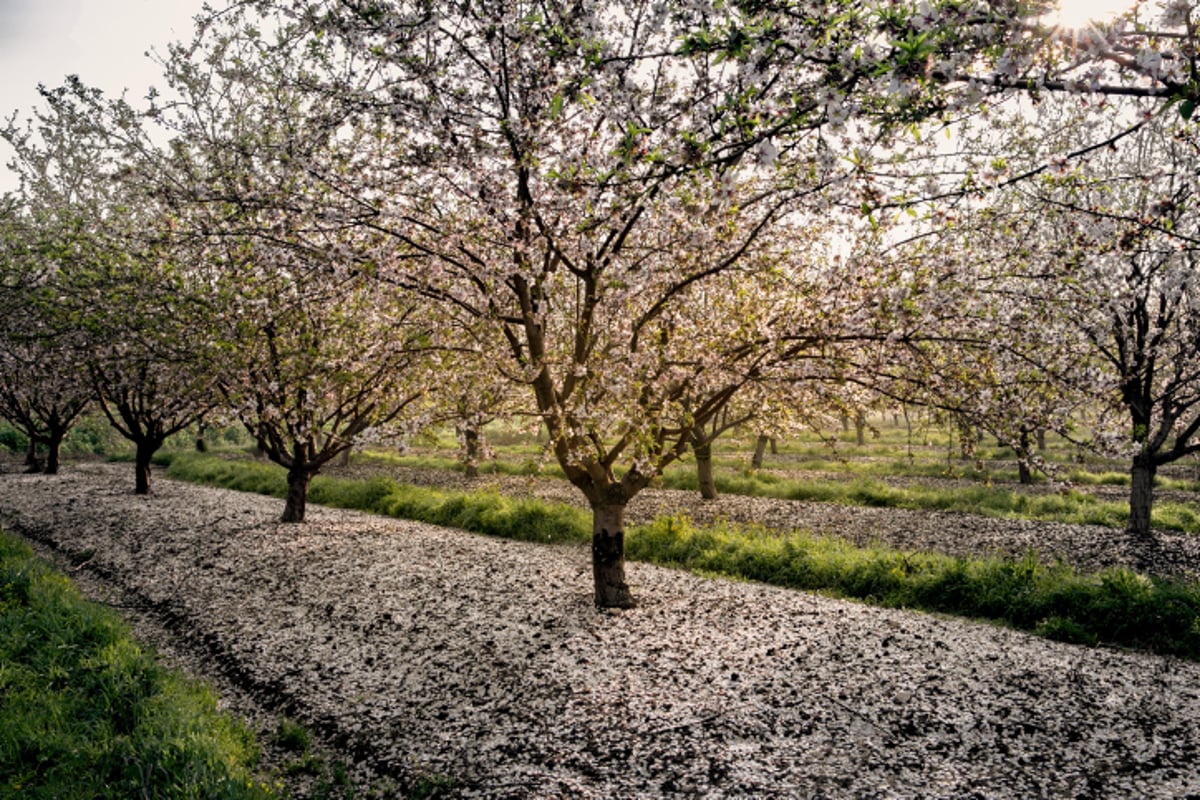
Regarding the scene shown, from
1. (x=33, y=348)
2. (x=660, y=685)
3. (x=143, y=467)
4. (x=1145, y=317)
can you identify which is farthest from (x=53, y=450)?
(x=1145, y=317)

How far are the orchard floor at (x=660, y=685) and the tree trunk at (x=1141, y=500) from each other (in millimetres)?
10807

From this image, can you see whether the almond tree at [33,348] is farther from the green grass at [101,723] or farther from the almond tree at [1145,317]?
the almond tree at [1145,317]

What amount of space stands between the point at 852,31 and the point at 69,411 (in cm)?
4090

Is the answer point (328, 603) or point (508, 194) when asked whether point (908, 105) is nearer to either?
point (508, 194)

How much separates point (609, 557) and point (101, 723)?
290 inches

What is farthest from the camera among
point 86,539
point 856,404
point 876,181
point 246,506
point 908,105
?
point 246,506

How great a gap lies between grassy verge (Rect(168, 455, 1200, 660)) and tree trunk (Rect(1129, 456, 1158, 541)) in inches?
228

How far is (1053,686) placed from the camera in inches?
354

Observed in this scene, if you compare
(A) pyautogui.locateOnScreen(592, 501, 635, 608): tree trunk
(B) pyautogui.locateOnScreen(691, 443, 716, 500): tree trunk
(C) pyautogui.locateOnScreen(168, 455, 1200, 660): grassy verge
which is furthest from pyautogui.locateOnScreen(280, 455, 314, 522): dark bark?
(B) pyautogui.locateOnScreen(691, 443, 716, 500): tree trunk

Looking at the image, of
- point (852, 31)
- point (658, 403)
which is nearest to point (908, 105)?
point (852, 31)

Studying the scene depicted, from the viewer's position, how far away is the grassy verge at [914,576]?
37.7 ft

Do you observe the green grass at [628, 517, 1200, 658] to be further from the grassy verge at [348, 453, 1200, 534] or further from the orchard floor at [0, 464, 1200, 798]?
the grassy verge at [348, 453, 1200, 534]

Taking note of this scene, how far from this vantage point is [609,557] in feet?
40.1

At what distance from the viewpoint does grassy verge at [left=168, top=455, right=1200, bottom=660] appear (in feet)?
37.7
